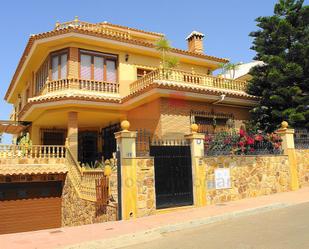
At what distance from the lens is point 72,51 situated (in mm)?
16266

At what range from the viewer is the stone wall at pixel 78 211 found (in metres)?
9.80

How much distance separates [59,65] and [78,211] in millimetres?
8132

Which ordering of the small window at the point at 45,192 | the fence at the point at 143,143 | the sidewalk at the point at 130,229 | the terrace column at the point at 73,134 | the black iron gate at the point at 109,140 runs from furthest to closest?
the black iron gate at the point at 109,140
the terrace column at the point at 73,134
the small window at the point at 45,192
the fence at the point at 143,143
the sidewalk at the point at 130,229

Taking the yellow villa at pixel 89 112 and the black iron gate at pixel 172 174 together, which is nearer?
the black iron gate at pixel 172 174

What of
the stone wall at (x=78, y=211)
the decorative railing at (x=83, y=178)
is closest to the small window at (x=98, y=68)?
the decorative railing at (x=83, y=178)

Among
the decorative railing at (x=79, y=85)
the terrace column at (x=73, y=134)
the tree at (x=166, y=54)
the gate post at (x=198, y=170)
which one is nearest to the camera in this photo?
the gate post at (x=198, y=170)

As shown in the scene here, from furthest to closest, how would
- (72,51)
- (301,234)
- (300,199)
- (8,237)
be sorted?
1. (72,51)
2. (300,199)
3. (8,237)
4. (301,234)

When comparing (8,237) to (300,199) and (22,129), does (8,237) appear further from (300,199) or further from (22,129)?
(22,129)

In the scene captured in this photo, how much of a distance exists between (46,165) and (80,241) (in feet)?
28.9

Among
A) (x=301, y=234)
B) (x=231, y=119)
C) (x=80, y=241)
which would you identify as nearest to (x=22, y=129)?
(x=231, y=119)

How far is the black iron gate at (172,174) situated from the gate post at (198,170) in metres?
0.14

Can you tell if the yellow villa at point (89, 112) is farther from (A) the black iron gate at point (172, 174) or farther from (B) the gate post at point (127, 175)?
(B) the gate post at point (127, 175)

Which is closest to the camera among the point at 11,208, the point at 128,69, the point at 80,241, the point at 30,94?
the point at 80,241

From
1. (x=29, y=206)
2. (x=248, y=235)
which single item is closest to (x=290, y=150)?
(x=248, y=235)
